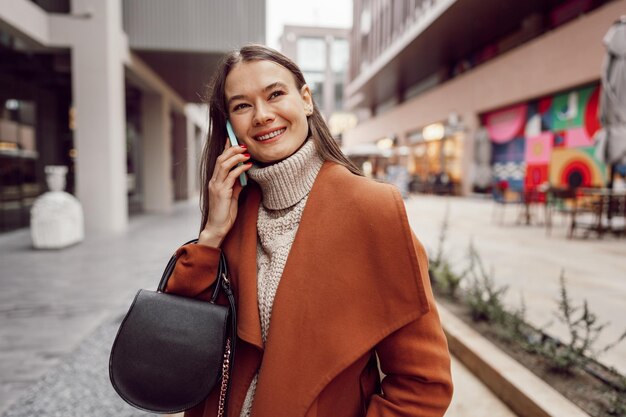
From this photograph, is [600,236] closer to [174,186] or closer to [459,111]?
[459,111]

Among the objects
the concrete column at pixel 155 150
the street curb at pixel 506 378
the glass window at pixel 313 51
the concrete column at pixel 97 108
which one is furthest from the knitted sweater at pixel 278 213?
the glass window at pixel 313 51

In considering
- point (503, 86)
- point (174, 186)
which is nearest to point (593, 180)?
point (503, 86)

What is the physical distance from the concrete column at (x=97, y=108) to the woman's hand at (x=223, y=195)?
32.2 ft

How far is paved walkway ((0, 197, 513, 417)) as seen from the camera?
96.0 inches

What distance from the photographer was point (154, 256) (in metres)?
6.95

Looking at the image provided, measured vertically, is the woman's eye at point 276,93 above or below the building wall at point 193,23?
below

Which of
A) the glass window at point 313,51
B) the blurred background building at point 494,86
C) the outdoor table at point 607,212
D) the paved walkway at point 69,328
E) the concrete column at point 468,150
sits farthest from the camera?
the glass window at point 313,51

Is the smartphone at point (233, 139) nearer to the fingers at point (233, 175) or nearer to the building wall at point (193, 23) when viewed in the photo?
the fingers at point (233, 175)

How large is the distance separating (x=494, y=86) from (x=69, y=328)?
63.9 feet

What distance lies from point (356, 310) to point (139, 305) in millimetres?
556

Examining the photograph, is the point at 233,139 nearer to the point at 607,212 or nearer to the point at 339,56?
the point at 607,212

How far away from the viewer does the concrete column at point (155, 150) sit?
15039 mm

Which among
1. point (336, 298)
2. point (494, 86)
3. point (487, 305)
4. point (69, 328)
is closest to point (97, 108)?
point (69, 328)

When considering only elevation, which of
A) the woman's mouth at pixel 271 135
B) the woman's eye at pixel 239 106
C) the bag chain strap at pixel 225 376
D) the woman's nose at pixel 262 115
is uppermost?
the woman's eye at pixel 239 106
